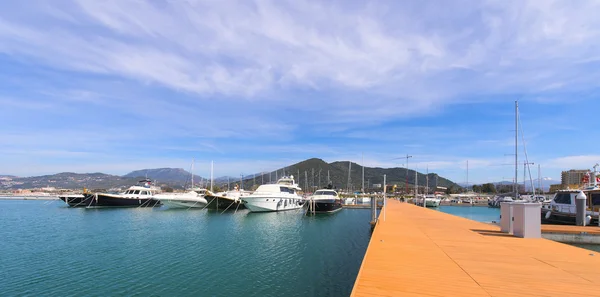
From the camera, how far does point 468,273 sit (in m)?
7.41

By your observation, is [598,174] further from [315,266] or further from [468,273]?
[468,273]

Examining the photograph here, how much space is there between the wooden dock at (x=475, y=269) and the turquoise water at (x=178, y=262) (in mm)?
3497

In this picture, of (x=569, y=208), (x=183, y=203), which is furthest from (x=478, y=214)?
(x=183, y=203)

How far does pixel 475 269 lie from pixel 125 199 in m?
55.7

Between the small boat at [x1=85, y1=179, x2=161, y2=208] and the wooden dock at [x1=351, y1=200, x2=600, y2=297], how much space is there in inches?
2004

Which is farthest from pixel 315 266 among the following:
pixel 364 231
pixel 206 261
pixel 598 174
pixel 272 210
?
pixel 598 174

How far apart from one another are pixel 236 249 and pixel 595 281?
15689mm

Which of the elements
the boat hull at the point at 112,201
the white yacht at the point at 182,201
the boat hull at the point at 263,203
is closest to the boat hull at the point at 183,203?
the white yacht at the point at 182,201

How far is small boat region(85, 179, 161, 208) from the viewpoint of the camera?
5147 centimetres

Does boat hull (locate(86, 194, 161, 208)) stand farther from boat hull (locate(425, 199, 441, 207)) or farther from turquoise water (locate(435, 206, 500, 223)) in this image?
boat hull (locate(425, 199, 441, 207))

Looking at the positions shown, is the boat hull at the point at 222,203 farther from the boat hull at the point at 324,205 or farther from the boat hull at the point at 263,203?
the boat hull at the point at 324,205

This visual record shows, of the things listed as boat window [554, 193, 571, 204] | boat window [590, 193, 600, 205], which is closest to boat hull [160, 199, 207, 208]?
boat window [554, 193, 571, 204]

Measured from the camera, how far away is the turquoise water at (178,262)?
11742 millimetres

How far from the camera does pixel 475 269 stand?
25.5 feet
